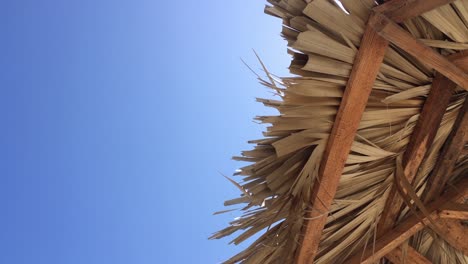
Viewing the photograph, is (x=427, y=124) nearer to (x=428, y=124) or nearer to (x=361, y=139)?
(x=428, y=124)

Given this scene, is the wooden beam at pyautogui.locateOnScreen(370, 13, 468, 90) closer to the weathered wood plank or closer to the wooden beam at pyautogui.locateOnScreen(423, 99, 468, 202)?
the weathered wood plank

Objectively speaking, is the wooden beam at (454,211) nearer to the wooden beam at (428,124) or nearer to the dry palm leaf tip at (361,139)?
the dry palm leaf tip at (361,139)

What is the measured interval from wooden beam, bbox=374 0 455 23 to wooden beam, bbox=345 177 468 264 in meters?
1.11

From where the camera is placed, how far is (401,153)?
2.06 meters

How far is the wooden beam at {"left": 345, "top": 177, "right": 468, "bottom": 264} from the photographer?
2.19 m

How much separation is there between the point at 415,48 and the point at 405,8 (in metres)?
0.17

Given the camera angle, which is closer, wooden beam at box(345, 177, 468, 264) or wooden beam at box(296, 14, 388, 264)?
wooden beam at box(296, 14, 388, 264)

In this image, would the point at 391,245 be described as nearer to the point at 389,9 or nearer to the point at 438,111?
the point at 438,111

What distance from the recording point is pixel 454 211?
209 cm

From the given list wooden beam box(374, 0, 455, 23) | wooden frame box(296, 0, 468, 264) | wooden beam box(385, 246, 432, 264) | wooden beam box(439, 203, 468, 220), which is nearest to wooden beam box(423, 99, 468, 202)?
wooden frame box(296, 0, 468, 264)

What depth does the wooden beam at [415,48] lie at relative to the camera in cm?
148

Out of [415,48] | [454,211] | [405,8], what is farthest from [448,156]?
[405,8]

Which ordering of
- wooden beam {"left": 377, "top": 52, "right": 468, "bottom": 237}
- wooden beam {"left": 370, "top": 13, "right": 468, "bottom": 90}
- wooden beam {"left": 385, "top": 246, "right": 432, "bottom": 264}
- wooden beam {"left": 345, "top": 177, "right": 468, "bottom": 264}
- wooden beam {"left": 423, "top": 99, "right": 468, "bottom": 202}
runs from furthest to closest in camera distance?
wooden beam {"left": 385, "top": 246, "right": 432, "bottom": 264} < wooden beam {"left": 345, "top": 177, "right": 468, "bottom": 264} < wooden beam {"left": 423, "top": 99, "right": 468, "bottom": 202} < wooden beam {"left": 377, "top": 52, "right": 468, "bottom": 237} < wooden beam {"left": 370, "top": 13, "right": 468, "bottom": 90}

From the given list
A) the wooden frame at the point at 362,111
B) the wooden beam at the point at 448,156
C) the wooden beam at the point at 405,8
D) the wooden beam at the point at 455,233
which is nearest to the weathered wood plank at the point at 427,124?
the wooden frame at the point at 362,111
